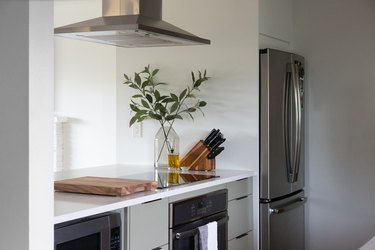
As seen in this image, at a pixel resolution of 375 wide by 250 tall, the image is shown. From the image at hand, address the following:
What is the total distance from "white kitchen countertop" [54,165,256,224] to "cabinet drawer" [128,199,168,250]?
0.04 meters

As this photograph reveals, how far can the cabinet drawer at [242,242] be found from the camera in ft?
11.9

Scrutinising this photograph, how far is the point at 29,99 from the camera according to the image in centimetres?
202

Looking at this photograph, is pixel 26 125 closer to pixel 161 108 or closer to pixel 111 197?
pixel 111 197

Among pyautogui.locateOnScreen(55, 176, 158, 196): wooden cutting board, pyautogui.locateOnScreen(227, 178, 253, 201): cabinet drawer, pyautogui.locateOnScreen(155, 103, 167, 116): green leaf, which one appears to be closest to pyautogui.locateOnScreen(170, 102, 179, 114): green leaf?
pyautogui.locateOnScreen(155, 103, 167, 116): green leaf

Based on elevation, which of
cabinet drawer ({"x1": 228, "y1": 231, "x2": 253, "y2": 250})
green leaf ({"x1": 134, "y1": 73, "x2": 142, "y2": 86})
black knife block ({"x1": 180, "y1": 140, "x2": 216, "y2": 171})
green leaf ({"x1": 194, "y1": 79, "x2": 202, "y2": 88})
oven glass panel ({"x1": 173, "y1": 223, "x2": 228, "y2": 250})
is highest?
green leaf ({"x1": 134, "y1": 73, "x2": 142, "y2": 86})

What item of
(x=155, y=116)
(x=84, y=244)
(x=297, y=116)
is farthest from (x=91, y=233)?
(x=297, y=116)

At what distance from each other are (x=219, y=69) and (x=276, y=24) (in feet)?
1.88

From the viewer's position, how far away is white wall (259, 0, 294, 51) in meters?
4.00

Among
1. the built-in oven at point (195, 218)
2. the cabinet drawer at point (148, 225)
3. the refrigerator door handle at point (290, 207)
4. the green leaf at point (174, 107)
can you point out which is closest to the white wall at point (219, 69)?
the green leaf at point (174, 107)

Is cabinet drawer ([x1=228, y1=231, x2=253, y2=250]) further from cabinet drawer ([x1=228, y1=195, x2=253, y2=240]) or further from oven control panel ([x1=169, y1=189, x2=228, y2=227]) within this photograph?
oven control panel ([x1=169, y1=189, x2=228, y2=227])

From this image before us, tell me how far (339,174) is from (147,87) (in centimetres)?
159

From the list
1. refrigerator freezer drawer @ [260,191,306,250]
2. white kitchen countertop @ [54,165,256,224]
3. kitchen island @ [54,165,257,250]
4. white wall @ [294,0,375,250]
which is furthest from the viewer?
white wall @ [294,0,375,250]

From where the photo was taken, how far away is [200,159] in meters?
3.92

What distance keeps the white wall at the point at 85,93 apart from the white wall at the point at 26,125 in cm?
260
